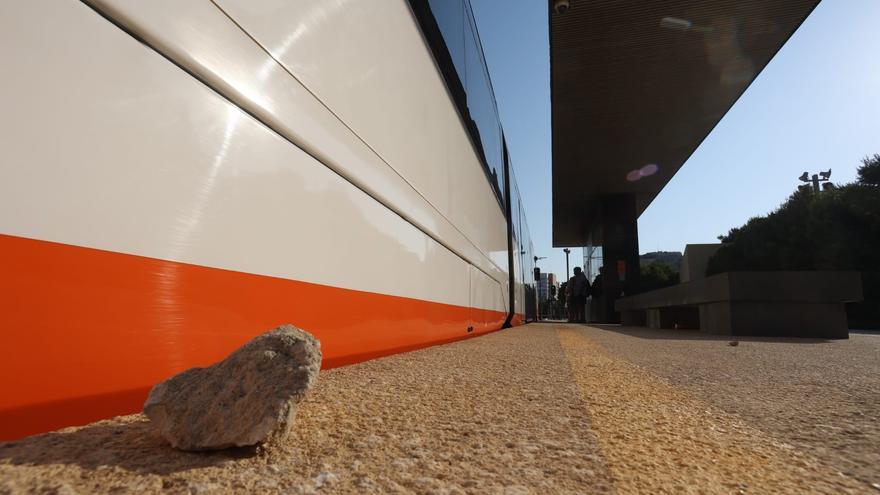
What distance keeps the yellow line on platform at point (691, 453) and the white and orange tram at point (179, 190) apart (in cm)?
127

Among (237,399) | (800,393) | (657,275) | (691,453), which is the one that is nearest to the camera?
(237,399)

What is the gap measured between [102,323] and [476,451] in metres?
1.01

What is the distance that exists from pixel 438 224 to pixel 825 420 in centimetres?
315

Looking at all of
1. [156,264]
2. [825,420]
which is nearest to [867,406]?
[825,420]

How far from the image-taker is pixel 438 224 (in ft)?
14.6

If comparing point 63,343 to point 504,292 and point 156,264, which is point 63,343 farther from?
point 504,292

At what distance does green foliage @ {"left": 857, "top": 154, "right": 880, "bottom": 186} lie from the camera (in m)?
22.5

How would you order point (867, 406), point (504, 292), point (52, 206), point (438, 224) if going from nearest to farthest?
point (52, 206)
point (867, 406)
point (438, 224)
point (504, 292)

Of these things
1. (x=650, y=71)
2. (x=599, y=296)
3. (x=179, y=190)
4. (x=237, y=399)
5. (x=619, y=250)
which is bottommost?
(x=237, y=399)

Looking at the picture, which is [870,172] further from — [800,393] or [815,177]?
[800,393]

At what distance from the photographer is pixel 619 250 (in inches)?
779

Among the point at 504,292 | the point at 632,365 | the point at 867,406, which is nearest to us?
the point at 867,406

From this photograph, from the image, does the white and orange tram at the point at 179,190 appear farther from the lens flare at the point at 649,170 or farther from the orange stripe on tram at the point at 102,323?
the lens flare at the point at 649,170

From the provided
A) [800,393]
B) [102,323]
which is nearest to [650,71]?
[800,393]
